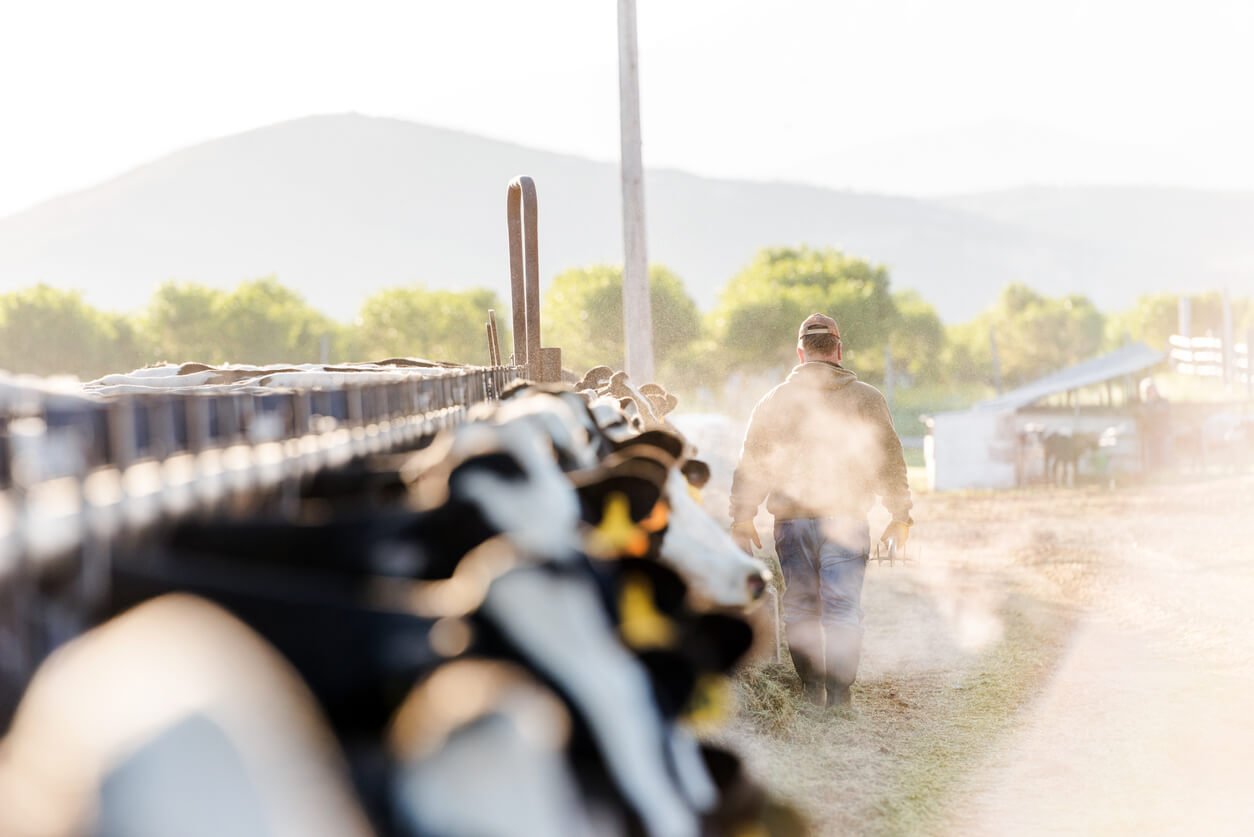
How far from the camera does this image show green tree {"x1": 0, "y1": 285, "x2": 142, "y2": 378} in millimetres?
69125

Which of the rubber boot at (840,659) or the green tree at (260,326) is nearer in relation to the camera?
the rubber boot at (840,659)

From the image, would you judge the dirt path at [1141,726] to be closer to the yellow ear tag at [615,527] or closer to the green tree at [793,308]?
the yellow ear tag at [615,527]

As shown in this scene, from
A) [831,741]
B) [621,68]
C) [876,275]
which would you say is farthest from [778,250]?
[831,741]

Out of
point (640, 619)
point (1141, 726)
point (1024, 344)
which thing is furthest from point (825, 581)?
point (1024, 344)

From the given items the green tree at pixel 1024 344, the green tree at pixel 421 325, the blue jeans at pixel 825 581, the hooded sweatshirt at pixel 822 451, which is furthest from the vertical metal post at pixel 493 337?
the green tree at pixel 1024 344

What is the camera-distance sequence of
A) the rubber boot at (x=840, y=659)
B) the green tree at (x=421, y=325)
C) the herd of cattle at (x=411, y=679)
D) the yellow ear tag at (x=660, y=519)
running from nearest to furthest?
1. the herd of cattle at (x=411, y=679)
2. the yellow ear tag at (x=660, y=519)
3. the rubber boot at (x=840, y=659)
4. the green tree at (x=421, y=325)

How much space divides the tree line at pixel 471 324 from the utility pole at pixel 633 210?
160 ft

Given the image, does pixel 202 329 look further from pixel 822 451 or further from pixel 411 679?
pixel 411 679

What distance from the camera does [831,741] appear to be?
750 centimetres

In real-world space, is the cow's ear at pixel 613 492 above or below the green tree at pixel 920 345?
above

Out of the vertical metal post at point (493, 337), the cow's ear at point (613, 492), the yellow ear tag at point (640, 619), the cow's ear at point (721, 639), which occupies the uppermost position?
the vertical metal post at point (493, 337)

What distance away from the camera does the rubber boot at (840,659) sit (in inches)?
288

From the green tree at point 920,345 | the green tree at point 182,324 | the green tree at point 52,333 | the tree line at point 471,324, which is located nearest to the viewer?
the tree line at point 471,324

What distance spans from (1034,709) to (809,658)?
178 centimetres
